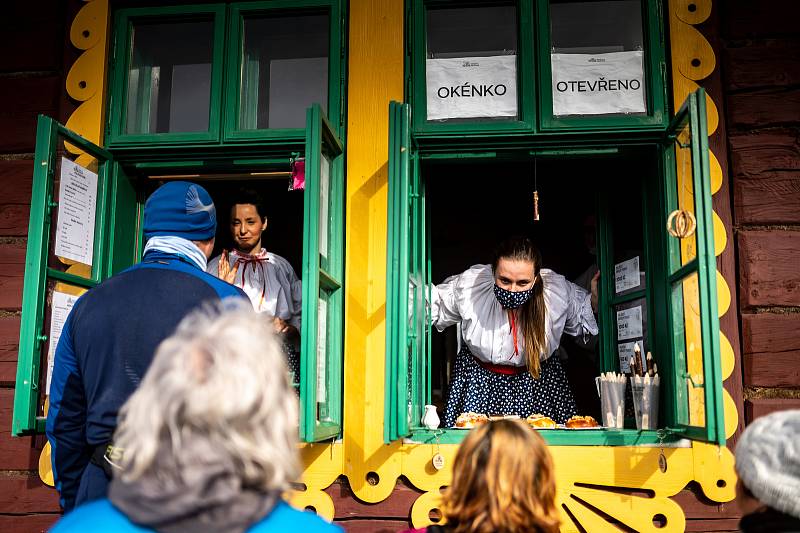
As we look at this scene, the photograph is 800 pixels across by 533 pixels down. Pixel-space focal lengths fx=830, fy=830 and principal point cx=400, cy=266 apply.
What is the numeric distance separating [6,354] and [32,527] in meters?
0.95

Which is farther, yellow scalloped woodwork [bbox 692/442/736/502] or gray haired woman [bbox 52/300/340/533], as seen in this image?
yellow scalloped woodwork [bbox 692/442/736/502]

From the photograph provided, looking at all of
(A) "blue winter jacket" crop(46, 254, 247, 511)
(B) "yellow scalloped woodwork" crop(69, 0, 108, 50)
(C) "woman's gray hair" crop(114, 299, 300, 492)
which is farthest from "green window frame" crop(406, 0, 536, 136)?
(C) "woman's gray hair" crop(114, 299, 300, 492)

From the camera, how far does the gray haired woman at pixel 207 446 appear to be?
159cm

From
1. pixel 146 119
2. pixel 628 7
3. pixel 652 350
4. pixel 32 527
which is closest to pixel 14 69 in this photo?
pixel 146 119

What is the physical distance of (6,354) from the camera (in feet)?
15.1

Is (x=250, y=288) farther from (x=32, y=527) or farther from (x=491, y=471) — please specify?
(x=491, y=471)

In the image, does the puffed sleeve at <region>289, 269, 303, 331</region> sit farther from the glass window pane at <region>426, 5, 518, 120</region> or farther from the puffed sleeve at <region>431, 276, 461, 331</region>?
the glass window pane at <region>426, 5, 518, 120</region>

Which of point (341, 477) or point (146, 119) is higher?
point (146, 119)

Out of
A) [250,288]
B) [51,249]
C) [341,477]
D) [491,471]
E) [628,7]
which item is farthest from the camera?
[250,288]

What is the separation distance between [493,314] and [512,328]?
158 millimetres

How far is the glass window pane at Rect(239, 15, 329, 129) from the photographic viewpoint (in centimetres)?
466

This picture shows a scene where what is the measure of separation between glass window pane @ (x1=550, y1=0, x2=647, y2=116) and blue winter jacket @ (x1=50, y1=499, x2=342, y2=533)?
3245mm

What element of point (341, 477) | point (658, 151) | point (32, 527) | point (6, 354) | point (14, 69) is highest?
point (14, 69)

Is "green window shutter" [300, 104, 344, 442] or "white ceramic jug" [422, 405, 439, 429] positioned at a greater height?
"green window shutter" [300, 104, 344, 442]
